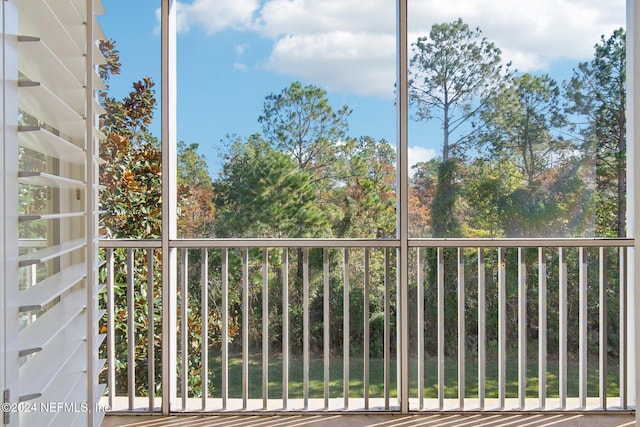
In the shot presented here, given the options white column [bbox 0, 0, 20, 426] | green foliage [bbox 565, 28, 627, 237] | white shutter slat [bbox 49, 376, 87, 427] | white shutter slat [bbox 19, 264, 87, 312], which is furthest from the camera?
green foliage [bbox 565, 28, 627, 237]

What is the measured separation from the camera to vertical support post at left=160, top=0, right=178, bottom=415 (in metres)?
2.74

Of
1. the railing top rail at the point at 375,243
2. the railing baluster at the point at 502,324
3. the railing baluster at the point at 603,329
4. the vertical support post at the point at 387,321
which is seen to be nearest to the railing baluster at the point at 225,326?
the railing top rail at the point at 375,243

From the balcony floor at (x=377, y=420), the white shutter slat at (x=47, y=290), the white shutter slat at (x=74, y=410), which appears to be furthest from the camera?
the balcony floor at (x=377, y=420)

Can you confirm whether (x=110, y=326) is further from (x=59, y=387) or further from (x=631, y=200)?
(x=631, y=200)

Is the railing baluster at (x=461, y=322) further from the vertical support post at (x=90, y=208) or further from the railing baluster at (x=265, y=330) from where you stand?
the vertical support post at (x=90, y=208)

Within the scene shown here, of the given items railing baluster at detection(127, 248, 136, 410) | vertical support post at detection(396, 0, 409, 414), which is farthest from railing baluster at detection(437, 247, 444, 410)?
railing baluster at detection(127, 248, 136, 410)

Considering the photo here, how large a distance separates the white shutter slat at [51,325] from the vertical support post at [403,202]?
1.68 meters

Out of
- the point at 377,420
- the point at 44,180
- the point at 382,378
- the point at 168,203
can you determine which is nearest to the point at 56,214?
the point at 44,180

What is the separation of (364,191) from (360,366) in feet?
3.21

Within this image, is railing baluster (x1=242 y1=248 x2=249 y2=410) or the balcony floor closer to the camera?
the balcony floor

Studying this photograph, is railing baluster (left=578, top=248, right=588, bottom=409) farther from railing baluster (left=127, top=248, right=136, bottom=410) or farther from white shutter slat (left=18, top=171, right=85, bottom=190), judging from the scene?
white shutter slat (left=18, top=171, right=85, bottom=190)

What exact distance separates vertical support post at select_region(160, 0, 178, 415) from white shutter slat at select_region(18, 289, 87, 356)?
1.28 metres

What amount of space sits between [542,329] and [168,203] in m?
2.10

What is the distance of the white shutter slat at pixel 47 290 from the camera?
0.93m
